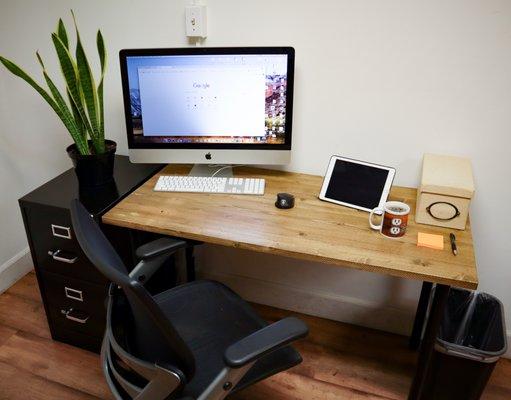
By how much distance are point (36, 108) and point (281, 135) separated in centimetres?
138

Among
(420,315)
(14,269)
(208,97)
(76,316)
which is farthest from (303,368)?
(14,269)

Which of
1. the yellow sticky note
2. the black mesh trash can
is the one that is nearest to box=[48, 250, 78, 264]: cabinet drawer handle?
the yellow sticky note

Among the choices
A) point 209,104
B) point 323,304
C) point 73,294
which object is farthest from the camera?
point 323,304

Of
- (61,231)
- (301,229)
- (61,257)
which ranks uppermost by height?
(301,229)

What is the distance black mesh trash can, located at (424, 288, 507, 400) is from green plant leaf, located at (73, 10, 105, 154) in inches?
60.6

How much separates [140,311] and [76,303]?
1.01m

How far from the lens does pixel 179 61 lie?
1.62 m

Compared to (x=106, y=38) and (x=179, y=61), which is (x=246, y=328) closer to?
(x=179, y=61)

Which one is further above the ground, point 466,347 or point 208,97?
point 208,97

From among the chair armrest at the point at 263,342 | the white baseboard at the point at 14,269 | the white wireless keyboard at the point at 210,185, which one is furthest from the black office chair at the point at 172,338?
the white baseboard at the point at 14,269

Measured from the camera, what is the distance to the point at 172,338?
37.1 inches

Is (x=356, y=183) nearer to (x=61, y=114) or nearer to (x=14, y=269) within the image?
(x=61, y=114)

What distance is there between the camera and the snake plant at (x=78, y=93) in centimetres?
158

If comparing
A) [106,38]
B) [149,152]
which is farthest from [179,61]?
[106,38]
